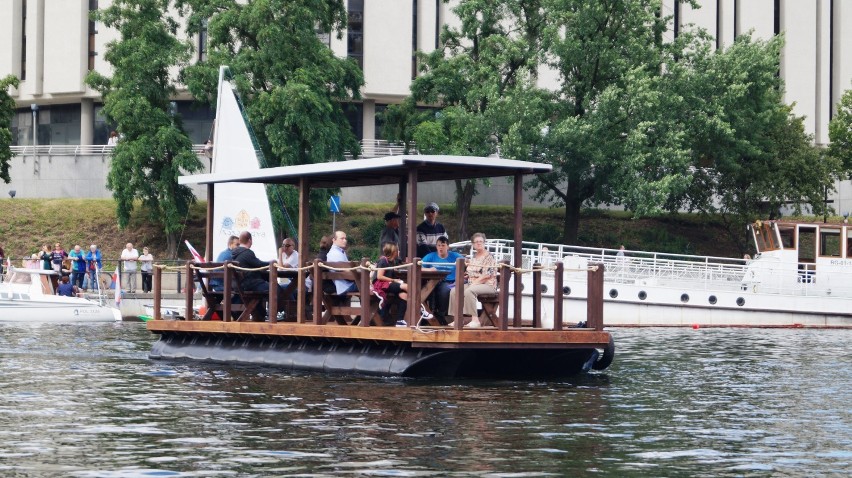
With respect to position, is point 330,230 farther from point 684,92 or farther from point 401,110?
point 684,92

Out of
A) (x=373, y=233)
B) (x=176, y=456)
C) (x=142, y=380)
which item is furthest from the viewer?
(x=373, y=233)

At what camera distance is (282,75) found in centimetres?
4994

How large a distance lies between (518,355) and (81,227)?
121 feet

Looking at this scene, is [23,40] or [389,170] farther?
[23,40]

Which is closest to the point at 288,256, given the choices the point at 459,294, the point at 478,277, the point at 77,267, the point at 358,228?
the point at 478,277

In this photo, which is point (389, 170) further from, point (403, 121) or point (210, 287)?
point (403, 121)

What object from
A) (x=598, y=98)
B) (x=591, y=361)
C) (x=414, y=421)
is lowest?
(x=414, y=421)

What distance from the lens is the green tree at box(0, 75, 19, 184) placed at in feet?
179

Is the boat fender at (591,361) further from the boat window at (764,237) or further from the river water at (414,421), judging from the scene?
the boat window at (764,237)

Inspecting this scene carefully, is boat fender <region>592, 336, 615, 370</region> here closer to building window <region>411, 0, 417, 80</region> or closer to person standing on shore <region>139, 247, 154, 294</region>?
person standing on shore <region>139, 247, 154, 294</region>

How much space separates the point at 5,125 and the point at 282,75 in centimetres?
1315

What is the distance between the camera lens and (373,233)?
176ft

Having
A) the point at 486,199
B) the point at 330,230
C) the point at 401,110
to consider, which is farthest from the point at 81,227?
the point at 486,199

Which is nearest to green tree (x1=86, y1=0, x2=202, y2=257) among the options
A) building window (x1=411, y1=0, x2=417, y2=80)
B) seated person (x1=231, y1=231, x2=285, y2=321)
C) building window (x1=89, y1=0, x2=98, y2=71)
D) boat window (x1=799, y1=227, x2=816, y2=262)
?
building window (x1=89, y1=0, x2=98, y2=71)
